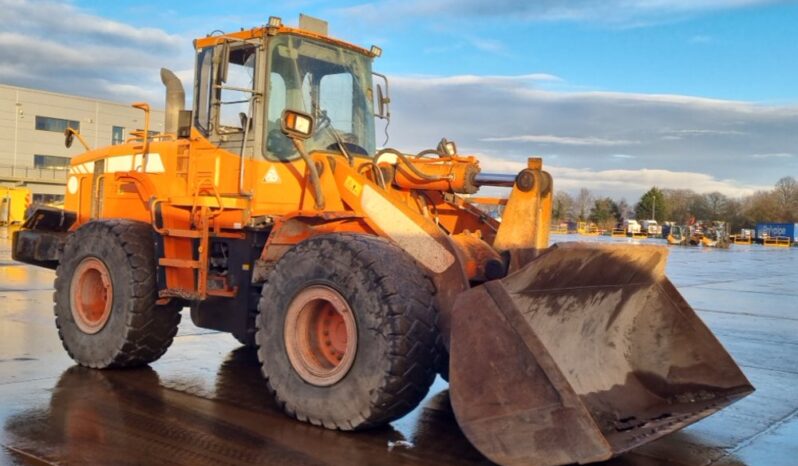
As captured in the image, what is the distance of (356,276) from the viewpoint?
526cm

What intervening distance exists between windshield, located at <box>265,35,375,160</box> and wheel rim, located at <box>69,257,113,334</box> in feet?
7.10

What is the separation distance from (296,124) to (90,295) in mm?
3015

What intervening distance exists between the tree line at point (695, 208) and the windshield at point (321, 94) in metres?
85.0

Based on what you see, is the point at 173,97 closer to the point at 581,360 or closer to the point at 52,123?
the point at 581,360

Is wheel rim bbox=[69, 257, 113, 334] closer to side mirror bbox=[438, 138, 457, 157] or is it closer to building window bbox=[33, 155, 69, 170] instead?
side mirror bbox=[438, 138, 457, 157]

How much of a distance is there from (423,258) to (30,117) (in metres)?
59.3

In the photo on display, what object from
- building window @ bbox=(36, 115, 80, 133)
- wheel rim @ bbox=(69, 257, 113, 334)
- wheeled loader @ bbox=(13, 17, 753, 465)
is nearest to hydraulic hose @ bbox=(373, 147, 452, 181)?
wheeled loader @ bbox=(13, 17, 753, 465)

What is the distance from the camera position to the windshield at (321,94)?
664cm

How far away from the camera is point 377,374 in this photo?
5.12 metres

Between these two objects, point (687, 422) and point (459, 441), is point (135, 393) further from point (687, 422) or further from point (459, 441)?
point (687, 422)

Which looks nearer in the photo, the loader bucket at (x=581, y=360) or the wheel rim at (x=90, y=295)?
the loader bucket at (x=581, y=360)

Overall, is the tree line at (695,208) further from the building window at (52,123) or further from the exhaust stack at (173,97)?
the exhaust stack at (173,97)

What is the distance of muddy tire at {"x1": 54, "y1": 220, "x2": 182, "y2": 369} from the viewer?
7047mm

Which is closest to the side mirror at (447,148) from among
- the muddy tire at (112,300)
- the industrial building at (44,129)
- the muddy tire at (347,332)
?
the muddy tire at (347,332)
